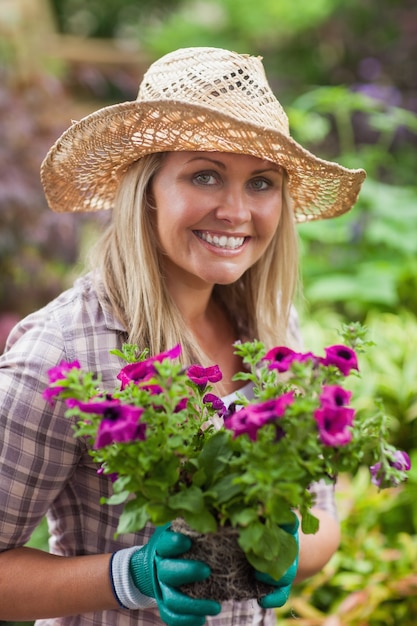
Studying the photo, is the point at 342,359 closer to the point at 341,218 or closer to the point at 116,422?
the point at 116,422

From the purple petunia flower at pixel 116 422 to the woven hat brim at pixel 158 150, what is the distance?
65cm

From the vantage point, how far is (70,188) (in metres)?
1.94

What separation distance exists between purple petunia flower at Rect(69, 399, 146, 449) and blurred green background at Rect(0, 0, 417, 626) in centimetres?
70

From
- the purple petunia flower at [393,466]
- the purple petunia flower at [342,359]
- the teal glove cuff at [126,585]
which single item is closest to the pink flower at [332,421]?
the purple petunia flower at [342,359]

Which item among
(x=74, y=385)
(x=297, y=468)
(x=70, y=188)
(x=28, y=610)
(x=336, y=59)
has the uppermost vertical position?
(x=336, y=59)

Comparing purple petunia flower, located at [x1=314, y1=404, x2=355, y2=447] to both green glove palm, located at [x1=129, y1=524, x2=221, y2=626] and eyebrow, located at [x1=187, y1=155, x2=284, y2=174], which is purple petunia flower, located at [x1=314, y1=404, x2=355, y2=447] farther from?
eyebrow, located at [x1=187, y1=155, x2=284, y2=174]

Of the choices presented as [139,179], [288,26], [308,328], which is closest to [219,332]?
[139,179]

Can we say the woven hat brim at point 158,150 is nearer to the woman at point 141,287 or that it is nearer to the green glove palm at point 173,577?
the woman at point 141,287

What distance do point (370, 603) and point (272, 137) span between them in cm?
178

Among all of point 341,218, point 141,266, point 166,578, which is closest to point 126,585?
point 166,578

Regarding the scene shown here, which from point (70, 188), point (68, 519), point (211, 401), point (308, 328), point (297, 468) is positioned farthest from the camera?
point (308, 328)

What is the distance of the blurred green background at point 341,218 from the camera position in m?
2.83

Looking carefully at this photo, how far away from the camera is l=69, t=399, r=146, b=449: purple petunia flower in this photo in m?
1.14

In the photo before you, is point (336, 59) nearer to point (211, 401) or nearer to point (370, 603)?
point (370, 603)
